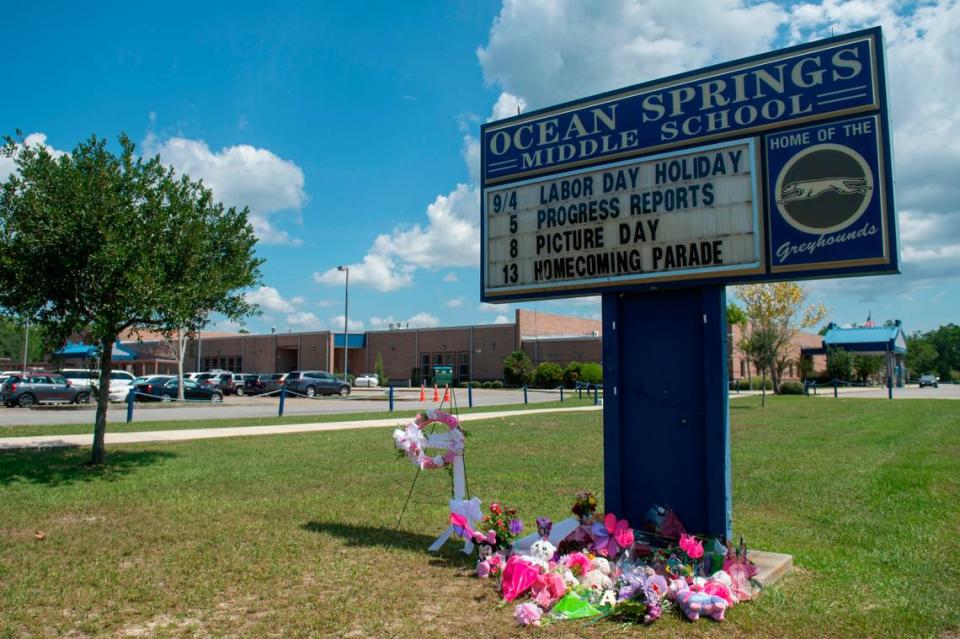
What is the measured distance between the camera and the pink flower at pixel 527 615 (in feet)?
15.9

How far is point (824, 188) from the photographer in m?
5.94

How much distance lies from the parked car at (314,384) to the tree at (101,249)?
32387 mm

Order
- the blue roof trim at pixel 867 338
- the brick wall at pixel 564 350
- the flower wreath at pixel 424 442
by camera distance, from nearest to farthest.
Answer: the flower wreath at pixel 424 442 < the brick wall at pixel 564 350 < the blue roof trim at pixel 867 338

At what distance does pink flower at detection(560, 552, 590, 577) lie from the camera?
5.67m

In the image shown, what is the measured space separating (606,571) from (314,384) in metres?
41.0

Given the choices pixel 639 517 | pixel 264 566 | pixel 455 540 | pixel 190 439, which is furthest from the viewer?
pixel 190 439

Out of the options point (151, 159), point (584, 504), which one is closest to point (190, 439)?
point (151, 159)

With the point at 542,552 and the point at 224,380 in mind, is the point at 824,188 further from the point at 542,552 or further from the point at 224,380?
the point at 224,380

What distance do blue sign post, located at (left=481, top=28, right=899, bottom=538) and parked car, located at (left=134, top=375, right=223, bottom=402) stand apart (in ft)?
102

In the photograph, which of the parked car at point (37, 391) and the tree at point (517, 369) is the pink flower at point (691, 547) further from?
the tree at point (517, 369)

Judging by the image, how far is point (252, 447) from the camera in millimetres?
15039

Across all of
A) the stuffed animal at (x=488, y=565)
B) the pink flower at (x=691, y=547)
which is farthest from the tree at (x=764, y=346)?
the stuffed animal at (x=488, y=565)

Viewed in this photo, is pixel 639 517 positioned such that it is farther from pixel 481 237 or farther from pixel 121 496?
pixel 121 496

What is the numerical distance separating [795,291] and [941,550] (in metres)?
29.3
